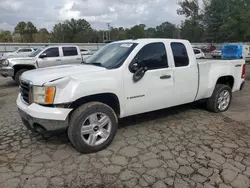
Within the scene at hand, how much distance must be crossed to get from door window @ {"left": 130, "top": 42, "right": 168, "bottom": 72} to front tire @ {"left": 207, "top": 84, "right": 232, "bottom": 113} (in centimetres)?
186

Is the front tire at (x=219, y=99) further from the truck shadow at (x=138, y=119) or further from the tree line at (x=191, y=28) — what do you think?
the tree line at (x=191, y=28)

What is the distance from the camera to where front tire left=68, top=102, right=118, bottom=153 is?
11.7 ft

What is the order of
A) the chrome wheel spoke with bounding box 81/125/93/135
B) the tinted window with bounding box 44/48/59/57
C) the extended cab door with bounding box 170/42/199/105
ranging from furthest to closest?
the tinted window with bounding box 44/48/59/57 → the extended cab door with bounding box 170/42/199/105 → the chrome wheel spoke with bounding box 81/125/93/135

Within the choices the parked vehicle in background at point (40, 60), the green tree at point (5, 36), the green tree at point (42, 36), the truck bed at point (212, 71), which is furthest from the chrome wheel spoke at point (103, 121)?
the green tree at point (42, 36)

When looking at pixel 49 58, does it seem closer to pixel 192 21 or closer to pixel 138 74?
pixel 138 74

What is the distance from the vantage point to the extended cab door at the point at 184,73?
4.70m

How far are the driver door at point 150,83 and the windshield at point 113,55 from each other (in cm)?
19

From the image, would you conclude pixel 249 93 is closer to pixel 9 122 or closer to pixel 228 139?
pixel 228 139

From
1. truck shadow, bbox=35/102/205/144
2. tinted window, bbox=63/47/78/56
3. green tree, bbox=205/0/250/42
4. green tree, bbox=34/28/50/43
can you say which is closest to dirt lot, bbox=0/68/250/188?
truck shadow, bbox=35/102/205/144

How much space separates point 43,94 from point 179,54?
109 inches

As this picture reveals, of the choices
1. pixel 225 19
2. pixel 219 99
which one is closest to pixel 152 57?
pixel 219 99

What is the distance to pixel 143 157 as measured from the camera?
3.64 meters

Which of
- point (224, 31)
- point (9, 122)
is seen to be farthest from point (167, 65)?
point (224, 31)

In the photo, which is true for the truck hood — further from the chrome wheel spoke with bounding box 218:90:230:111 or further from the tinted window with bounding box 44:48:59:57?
the tinted window with bounding box 44:48:59:57
